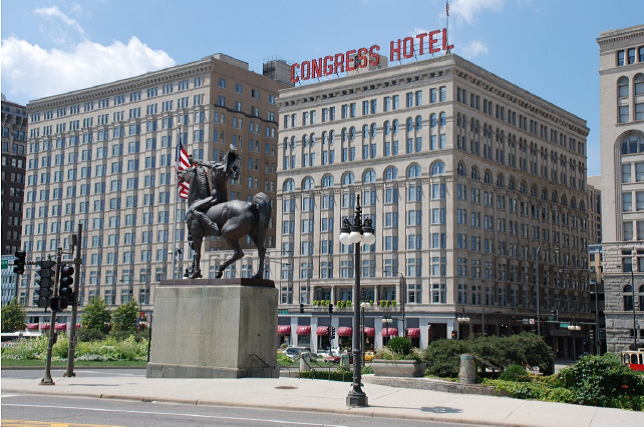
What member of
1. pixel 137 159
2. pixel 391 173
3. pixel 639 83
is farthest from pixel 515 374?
pixel 137 159

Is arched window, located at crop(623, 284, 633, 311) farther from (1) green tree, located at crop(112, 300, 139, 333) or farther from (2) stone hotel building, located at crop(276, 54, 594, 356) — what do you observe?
(1) green tree, located at crop(112, 300, 139, 333)

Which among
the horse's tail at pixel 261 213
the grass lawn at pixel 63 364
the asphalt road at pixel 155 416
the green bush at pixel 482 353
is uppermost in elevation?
the horse's tail at pixel 261 213

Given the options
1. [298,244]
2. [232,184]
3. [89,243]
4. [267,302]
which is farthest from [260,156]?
[267,302]

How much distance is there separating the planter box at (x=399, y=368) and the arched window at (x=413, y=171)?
6953cm

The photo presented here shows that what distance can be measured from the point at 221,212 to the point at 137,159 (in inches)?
3804

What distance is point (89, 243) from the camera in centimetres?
12912

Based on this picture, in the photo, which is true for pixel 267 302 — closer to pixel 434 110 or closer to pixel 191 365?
pixel 191 365

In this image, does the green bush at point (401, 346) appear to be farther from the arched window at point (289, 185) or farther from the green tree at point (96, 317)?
the green tree at point (96, 317)

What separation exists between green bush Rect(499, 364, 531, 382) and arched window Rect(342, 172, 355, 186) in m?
74.7

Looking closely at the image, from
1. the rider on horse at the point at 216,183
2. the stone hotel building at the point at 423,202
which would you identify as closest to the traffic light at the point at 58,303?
the rider on horse at the point at 216,183

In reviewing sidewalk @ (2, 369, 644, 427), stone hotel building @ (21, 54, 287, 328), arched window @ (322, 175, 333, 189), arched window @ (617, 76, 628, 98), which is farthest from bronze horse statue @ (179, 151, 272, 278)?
stone hotel building @ (21, 54, 287, 328)

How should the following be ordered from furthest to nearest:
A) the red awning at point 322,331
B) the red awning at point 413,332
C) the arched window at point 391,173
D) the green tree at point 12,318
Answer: the green tree at point 12,318, the red awning at point 322,331, the arched window at point 391,173, the red awning at point 413,332

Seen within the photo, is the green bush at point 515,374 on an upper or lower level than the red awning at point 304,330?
upper

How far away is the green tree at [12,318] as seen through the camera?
384ft
